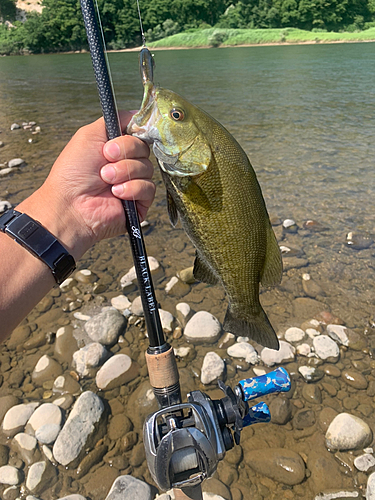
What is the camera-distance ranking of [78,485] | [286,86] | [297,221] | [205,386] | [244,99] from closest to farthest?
[78,485] < [205,386] < [297,221] < [244,99] < [286,86]

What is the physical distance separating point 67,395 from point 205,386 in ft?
3.67

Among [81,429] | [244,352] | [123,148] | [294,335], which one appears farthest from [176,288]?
[123,148]

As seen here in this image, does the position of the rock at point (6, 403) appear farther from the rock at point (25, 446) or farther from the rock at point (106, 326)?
the rock at point (106, 326)

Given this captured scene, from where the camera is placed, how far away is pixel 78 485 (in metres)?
2.35

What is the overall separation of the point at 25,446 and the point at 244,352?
1.82 metres

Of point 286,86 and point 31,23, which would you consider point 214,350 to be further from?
point 31,23

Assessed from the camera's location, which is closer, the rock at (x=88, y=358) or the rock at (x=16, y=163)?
the rock at (x=88, y=358)

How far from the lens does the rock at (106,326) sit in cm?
332

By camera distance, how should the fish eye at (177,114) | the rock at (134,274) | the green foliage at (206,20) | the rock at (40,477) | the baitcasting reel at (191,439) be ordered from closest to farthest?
the baitcasting reel at (191,439) < the fish eye at (177,114) < the rock at (40,477) < the rock at (134,274) < the green foliage at (206,20)

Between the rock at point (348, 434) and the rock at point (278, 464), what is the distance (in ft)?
0.92

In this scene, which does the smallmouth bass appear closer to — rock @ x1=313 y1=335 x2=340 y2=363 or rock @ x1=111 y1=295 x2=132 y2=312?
rock @ x1=313 y1=335 x2=340 y2=363

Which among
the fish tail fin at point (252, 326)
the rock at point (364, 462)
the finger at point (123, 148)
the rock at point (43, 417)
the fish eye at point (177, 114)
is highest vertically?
the fish eye at point (177, 114)

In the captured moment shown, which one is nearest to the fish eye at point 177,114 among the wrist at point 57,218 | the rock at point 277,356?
the wrist at point 57,218

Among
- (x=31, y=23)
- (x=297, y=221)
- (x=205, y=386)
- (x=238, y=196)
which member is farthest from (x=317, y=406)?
(x=31, y=23)
